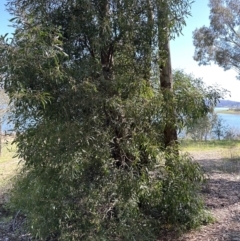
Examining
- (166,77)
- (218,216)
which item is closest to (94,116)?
(166,77)

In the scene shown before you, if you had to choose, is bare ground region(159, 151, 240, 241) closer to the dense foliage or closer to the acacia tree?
the dense foliage

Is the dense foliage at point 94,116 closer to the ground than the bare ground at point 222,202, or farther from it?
farther from it

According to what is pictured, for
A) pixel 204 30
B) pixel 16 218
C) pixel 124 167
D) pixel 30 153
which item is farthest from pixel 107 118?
pixel 204 30

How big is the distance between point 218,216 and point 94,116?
1973 mm

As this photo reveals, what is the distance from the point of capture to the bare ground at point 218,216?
289 cm

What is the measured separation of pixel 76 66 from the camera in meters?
2.39

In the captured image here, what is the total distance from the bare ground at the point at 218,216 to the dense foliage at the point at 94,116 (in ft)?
1.28

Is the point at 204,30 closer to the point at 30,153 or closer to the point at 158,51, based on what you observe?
the point at 158,51

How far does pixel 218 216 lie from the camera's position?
3.39 metres

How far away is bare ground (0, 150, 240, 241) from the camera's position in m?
2.89

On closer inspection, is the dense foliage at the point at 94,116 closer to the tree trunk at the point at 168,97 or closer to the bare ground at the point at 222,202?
the tree trunk at the point at 168,97

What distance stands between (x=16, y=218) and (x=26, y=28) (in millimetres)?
2207

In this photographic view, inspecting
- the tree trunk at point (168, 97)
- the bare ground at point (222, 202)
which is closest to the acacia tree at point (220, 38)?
the bare ground at point (222, 202)

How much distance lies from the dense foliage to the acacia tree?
5.80 m
